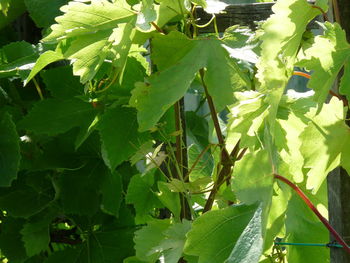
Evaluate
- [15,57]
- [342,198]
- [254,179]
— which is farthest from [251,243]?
[15,57]

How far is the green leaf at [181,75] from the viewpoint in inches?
31.2

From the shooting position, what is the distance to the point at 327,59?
0.63 metres

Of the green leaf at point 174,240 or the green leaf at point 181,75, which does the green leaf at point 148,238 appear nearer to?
the green leaf at point 174,240

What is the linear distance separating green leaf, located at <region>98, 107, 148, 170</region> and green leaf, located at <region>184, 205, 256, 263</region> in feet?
1.08

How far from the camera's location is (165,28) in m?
0.93

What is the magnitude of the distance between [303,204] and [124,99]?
12.3 inches

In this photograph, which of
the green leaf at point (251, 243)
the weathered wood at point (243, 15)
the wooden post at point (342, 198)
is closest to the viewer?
the green leaf at point (251, 243)

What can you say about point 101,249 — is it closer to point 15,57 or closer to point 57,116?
point 57,116

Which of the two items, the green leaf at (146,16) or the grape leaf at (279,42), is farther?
the green leaf at (146,16)

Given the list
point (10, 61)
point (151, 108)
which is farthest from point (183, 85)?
point (10, 61)

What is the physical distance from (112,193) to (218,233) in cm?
57

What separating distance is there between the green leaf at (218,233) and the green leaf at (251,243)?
0.09ft

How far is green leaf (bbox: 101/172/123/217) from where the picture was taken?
1.24 metres

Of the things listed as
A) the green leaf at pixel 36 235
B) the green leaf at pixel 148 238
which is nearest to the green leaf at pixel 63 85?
the green leaf at pixel 36 235
